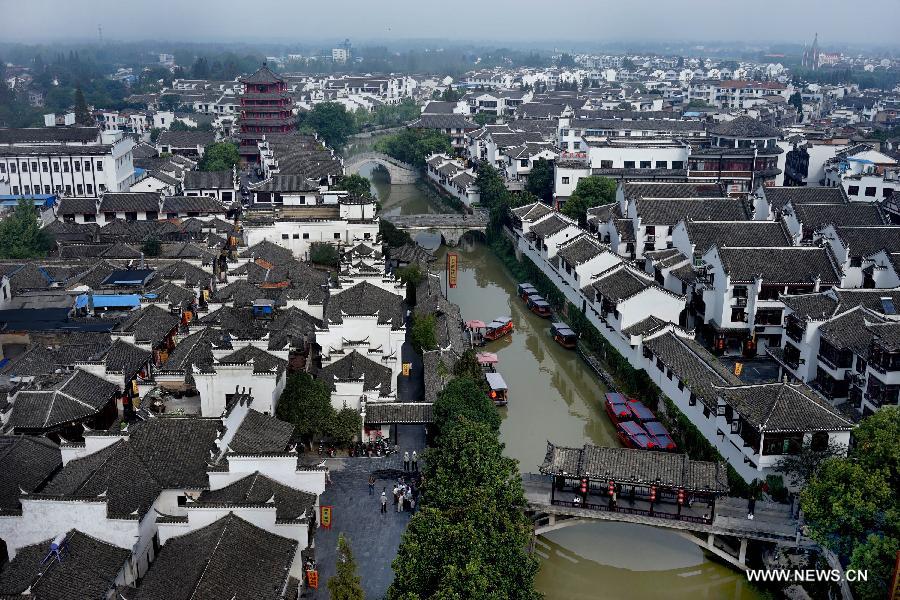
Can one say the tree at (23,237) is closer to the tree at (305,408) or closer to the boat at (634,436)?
the tree at (305,408)

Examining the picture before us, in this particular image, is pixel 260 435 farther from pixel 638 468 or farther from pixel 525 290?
pixel 525 290

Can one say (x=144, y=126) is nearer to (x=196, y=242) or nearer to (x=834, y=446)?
(x=196, y=242)

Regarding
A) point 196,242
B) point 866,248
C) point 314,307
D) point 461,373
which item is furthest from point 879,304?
point 196,242

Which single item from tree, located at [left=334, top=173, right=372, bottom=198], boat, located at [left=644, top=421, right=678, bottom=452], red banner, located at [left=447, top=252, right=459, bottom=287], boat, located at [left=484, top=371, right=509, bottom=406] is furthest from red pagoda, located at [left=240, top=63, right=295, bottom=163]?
boat, located at [left=644, top=421, right=678, bottom=452]

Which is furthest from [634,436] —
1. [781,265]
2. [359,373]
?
[781,265]

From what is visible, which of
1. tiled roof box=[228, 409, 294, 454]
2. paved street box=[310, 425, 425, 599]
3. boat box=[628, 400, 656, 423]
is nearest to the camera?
paved street box=[310, 425, 425, 599]

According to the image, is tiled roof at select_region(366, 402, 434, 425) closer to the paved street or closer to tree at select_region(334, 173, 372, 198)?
the paved street
